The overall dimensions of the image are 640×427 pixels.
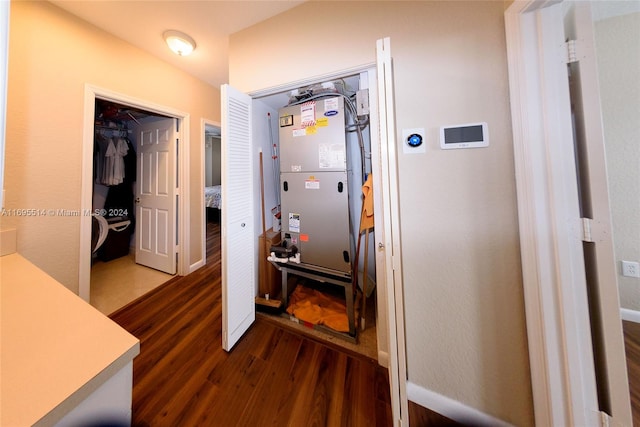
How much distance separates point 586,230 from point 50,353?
5.83ft

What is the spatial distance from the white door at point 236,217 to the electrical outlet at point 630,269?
9.08 feet

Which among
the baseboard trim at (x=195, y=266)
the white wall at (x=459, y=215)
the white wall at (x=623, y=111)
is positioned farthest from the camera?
the baseboard trim at (x=195, y=266)

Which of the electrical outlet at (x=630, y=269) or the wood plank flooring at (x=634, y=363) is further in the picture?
the electrical outlet at (x=630, y=269)

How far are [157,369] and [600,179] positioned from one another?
8.17 ft

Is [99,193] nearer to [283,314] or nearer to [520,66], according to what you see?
[283,314]

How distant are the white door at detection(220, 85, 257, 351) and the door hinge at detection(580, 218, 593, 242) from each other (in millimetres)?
1854

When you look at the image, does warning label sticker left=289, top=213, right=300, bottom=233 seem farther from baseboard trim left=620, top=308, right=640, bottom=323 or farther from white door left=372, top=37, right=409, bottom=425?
baseboard trim left=620, top=308, right=640, bottom=323

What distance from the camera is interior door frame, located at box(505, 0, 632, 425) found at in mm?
811

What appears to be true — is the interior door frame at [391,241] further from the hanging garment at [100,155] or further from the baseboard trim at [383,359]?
the hanging garment at [100,155]

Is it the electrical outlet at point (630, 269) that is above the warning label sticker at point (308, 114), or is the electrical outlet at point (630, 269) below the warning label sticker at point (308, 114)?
below

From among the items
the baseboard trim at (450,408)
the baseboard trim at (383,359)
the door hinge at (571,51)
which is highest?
the door hinge at (571,51)

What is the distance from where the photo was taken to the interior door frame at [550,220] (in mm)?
811

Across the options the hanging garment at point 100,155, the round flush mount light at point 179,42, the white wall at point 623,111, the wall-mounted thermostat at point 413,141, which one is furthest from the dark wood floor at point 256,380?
the round flush mount light at point 179,42

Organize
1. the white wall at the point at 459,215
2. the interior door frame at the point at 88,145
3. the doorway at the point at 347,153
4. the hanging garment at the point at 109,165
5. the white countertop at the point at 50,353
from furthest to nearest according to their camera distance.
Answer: the hanging garment at the point at 109,165
the interior door frame at the point at 88,145
the doorway at the point at 347,153
the white wall at the point at 459,215
the white countertop at the point at 50,353
